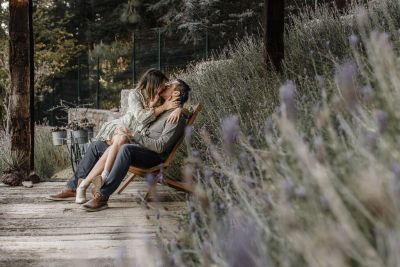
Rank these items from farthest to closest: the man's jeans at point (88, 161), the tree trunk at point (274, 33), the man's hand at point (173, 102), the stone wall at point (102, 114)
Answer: the stone wall at point (102, 114), the tree trunk at point (274, 33), the man's hand at point (173, 102), the man's jeans at point (88, 161)

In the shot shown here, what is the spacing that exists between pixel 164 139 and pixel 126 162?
42 cm

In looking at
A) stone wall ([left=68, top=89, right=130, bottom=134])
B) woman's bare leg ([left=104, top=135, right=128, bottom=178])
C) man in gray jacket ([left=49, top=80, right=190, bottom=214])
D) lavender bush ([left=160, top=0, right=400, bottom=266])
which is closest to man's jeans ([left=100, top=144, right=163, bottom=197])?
man in gray jacket ([left=49, top=80, right=190, bottom=214])

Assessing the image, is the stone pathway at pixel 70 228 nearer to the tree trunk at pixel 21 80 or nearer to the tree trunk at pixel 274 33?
the tree trunk at pixel 21 80

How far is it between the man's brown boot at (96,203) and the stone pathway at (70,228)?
5cm

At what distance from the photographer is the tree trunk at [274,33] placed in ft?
19.7

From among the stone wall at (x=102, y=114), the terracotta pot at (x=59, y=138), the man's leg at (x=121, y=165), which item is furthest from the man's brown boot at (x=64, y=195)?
the stone wall at (x=102, y=114)

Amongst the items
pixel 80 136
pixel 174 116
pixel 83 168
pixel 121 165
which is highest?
pixel 174 116

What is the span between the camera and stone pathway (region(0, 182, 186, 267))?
11.0ft

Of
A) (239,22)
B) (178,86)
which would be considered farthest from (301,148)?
(239,22)

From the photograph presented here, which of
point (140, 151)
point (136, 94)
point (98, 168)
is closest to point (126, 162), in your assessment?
point (140, 151)

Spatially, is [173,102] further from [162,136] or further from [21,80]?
[21,80]

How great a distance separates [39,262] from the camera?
11.0ft

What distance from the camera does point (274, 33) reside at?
6.03 meters

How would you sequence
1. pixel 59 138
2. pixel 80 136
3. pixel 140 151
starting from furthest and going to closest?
pixel 59 138 < pixel 80 136 < pixel 140 151
